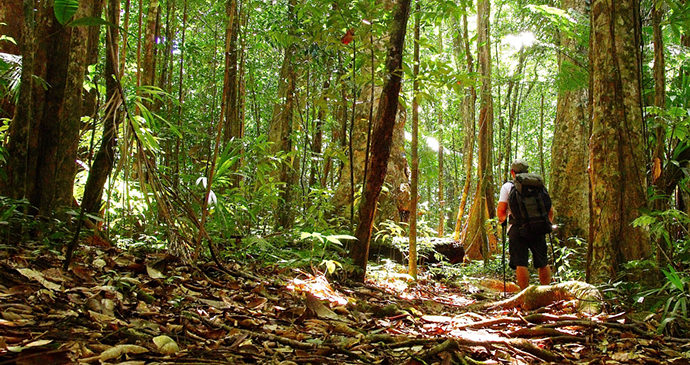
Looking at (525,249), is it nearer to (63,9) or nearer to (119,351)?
(119,351)

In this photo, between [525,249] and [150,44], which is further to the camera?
[150,44]

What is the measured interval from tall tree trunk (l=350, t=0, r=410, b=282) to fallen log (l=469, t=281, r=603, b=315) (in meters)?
1.39

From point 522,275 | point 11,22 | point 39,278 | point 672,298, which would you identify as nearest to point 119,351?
point 39,278

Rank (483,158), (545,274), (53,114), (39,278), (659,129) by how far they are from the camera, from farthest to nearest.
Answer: (483,158) → (545,274) → (659,129) → (53,114) → (39,278)

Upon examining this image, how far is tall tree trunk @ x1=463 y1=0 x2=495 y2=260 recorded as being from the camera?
8695 mm

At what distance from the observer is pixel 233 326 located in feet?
7.84

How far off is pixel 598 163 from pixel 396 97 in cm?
188

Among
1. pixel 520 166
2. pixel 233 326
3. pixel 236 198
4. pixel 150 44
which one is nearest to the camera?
pixel 233 326

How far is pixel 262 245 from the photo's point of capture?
155 inches

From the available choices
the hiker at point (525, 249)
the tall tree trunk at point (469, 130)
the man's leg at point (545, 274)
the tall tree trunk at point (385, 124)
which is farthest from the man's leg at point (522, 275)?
the tall tree trunk at point (469, 130)

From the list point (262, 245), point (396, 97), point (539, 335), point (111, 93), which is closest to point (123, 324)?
point (111, 93)

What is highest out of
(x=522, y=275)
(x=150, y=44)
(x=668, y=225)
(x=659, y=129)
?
(x=150, y=44)

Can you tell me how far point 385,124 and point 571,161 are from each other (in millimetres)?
5110

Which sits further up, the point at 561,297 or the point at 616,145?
the point at 616,145
